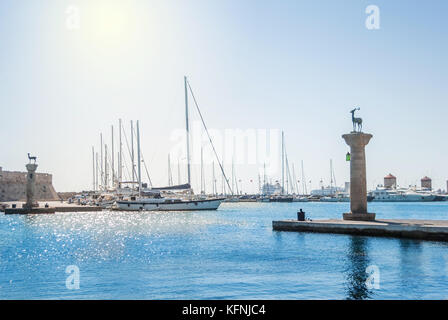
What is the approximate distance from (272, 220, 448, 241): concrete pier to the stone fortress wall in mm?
111474

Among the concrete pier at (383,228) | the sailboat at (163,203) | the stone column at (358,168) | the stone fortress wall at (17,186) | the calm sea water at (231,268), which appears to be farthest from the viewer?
the stone fortress wall at (17,186)

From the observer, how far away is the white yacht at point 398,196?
17888cm

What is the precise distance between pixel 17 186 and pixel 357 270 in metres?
128

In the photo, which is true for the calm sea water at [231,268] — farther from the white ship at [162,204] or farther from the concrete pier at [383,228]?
the white ship at [162,204]

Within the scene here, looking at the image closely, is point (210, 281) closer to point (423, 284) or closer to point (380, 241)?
point (423, 284)

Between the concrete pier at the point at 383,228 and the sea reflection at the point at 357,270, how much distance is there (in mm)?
946

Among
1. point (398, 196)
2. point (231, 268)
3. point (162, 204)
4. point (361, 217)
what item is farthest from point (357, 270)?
point (398, 196)

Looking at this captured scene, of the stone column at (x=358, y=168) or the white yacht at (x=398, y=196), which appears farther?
the white yacht at (x=398, y=196)

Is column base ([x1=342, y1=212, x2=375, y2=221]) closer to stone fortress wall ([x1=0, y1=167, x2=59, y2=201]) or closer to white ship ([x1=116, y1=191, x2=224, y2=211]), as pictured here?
white ship ([x1=116, y1=191, x2=224, y2=211])

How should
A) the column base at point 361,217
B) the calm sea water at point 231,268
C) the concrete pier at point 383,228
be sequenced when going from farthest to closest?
1. the column base at point 361,217
2. the concrete pier at point 383,228
3. the calm sea water at point 231,268

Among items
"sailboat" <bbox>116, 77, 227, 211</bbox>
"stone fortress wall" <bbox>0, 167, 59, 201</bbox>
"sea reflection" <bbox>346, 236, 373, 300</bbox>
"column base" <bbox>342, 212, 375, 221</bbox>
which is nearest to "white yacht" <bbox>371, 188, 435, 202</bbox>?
"sailboat" <bbox>116, 77, 227, 211</bbox>

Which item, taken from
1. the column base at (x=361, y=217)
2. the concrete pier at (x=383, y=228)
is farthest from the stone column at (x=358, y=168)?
the concrete pier at (x=383, y=228)
